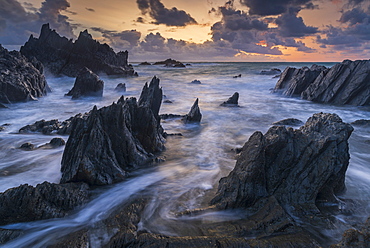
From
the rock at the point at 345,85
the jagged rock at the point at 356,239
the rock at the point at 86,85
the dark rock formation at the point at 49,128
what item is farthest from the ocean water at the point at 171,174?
the rock at the point at 345,85

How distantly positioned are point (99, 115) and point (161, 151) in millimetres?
2864

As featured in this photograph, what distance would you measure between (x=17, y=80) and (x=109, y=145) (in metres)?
17.9

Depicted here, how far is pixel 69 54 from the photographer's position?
165 ft

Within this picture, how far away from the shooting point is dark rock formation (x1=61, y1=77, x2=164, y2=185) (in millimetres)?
5824

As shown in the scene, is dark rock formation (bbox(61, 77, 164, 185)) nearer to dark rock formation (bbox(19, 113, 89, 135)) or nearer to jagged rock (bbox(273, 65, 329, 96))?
dark rock formation (bbox(19, 113, 89, 135))

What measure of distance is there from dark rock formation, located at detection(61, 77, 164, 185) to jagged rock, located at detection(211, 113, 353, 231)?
2918 mm

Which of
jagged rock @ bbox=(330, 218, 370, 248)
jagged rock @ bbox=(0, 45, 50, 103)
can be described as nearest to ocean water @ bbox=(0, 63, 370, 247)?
jagged rock @ bbox=(330, 218, 370, 248)

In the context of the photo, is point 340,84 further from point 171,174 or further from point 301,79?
point 171,174

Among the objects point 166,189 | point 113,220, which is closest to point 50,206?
point 113,220

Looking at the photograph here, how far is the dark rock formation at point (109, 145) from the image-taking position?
19.1 feet

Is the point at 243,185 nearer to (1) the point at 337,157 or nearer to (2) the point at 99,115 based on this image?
(1) the point at 337,157

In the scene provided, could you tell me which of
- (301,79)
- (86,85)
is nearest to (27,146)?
(86,85)

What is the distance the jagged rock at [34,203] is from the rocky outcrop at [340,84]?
872 inches

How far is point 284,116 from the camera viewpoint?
1658 centimetres
